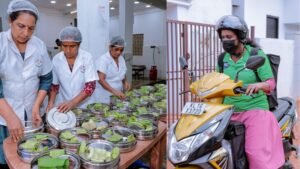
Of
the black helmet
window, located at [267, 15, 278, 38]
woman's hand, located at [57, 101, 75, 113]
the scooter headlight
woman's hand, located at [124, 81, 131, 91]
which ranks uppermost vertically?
window, located at [267, 15, 278, 38]

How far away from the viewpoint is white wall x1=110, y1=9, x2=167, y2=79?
0.59m

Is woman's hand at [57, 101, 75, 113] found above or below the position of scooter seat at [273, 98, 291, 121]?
above

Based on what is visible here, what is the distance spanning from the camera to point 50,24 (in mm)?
665

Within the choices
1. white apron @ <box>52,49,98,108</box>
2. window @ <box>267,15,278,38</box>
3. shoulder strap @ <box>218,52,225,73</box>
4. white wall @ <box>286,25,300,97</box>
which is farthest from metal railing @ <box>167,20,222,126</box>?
white wall @ <box>286,25,300,97</box>

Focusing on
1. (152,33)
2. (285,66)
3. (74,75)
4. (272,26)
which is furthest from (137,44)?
(285,66)

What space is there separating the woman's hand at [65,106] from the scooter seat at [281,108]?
869 millimetres

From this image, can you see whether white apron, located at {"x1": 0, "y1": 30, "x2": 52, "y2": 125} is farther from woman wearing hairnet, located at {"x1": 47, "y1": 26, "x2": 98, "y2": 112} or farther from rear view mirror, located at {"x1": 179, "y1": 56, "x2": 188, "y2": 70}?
rear view mirror, located at {"x1": 179, "y1": 56, "x2": 188, "y2": 70}

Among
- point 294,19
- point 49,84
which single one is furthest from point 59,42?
point 294,19

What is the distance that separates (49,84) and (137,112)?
261 mm

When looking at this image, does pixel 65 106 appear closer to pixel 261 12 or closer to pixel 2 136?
pixel 2 136

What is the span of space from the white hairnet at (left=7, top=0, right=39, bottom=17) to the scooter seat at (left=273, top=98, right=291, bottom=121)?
1023 millimetres

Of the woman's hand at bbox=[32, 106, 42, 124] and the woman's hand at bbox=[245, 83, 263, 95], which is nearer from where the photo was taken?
the woman's hand at bbox=[32, 106, 42, 124]

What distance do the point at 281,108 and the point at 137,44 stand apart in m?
0.87

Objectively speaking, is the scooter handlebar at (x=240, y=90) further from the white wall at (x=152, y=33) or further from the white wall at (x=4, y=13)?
the white wall at (x=4, y=13)
